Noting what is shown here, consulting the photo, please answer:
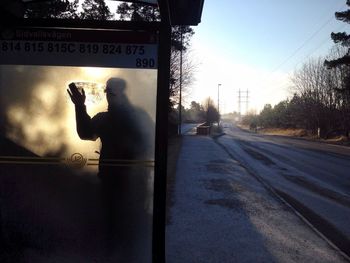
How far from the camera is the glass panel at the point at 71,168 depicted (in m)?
5.03

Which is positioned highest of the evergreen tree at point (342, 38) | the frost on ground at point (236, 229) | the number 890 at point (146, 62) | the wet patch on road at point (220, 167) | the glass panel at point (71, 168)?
the evergreen tree at point (342, 38)

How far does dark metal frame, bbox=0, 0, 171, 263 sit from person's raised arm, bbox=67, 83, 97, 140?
649 mm

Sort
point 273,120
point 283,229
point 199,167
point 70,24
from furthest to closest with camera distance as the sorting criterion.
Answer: point 273,120 → point 199,167 → point 283,229 → point 70,24

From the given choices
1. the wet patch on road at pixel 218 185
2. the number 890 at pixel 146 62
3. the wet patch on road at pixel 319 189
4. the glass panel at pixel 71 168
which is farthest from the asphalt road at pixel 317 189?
the number 890 at pixel 146 62

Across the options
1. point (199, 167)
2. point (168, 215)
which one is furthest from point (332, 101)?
point (168, 215)

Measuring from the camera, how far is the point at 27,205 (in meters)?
5.08

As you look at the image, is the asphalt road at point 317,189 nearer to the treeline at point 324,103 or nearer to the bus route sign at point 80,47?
the bus route sign at point 80,47

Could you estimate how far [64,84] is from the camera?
198 inches

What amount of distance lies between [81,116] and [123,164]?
657 mm

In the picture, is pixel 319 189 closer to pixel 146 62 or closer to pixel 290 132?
pixel 146 62

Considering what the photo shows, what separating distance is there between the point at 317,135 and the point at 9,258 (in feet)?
189

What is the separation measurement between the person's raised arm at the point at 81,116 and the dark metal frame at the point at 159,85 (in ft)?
2.13

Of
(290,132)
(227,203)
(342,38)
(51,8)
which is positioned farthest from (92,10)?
(290,132)

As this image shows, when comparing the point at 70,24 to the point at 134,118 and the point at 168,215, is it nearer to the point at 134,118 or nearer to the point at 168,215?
the point at 134,118
